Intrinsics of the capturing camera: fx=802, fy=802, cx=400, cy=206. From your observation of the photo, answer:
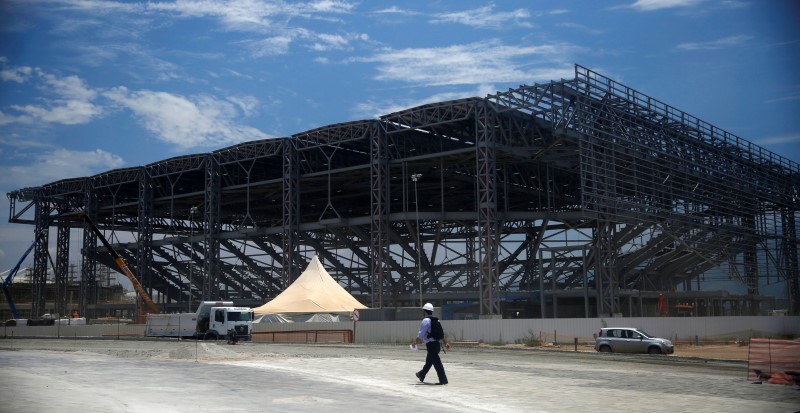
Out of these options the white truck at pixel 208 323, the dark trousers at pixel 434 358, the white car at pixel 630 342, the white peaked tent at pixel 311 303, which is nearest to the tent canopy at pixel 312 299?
the white peaked tent at pixel 311 303

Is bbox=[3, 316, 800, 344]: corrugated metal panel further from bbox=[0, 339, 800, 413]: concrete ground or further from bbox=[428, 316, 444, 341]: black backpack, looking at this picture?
bbox=[428, 316, 444, 341]: black backpack

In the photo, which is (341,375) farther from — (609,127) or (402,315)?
(609,127)

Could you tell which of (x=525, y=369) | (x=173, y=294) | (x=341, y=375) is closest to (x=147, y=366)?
(x=341, y=375)

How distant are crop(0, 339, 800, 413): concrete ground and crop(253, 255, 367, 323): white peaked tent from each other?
85.3 ft

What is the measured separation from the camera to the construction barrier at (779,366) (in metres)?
18.8

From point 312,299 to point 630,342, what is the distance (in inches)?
920

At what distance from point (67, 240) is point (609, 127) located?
6815 cm

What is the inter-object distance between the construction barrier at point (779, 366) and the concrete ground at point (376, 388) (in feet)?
1.97

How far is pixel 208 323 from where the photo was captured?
54438 millimetres

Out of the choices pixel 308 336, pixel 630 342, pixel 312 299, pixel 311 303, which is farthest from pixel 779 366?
pixel 312 299

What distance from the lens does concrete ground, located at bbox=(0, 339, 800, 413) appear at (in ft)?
46.1

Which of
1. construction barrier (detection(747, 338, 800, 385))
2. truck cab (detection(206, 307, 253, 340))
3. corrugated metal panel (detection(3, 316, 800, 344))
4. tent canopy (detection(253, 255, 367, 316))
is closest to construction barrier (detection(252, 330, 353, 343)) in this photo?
corrugated metal panel (detection(3, 316, 800, 344))

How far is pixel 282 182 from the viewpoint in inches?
2785

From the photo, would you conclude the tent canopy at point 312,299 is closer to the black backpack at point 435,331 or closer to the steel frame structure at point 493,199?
the steel frame structure at point 493,199
